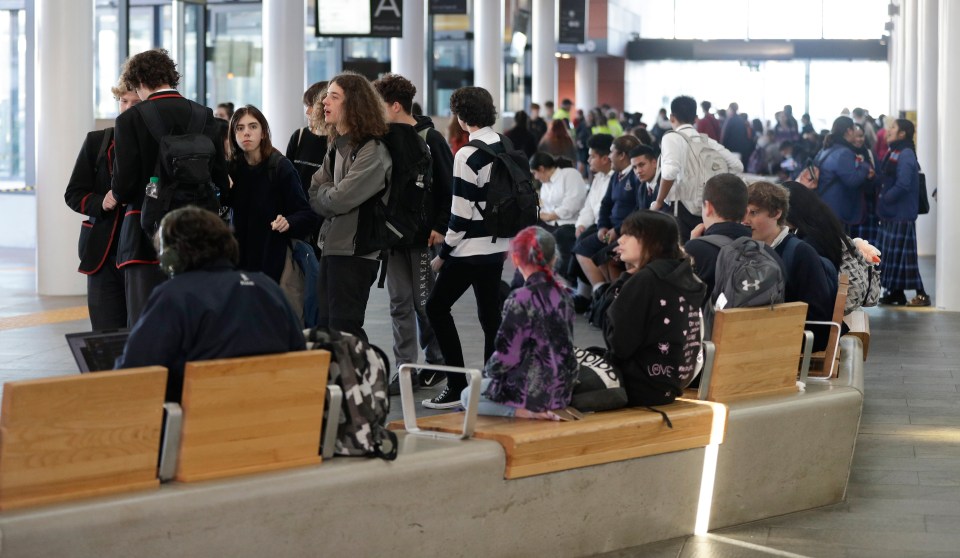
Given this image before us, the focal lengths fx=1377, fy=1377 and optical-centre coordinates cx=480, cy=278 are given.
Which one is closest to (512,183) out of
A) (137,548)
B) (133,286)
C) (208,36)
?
(133,286)

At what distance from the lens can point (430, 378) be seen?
25.1ft

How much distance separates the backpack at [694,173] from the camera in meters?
9.46

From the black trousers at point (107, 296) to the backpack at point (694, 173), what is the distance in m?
4.36

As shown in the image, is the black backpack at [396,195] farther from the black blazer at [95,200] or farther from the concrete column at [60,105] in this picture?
the concrete column at [60,105]

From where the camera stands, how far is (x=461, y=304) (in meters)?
12.2

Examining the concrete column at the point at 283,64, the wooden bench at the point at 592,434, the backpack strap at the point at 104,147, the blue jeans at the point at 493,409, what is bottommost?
the wooden bench at the point at 592,434

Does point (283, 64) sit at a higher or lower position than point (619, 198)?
Result: higher

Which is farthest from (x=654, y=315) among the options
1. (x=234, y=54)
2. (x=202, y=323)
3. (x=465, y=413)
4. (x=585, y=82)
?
(x=585, y=82)

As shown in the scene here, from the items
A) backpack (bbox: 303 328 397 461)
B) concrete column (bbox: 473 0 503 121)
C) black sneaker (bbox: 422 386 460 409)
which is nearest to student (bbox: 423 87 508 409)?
black sneaker (bbox: 422 386 460 409)

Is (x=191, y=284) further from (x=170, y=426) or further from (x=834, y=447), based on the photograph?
(x=834, y=447)

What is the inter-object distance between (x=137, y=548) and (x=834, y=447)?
124 inches

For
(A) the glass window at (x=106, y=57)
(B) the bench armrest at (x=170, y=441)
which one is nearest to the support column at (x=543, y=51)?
(A) the glass window at (x=106, y=57)

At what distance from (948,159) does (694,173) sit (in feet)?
12.3

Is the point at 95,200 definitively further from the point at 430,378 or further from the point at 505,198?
the point at 430,378
